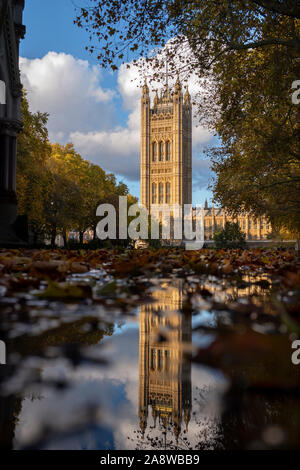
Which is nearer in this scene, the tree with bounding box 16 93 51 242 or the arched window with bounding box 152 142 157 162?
the tree with bounding box 16 93 51 242

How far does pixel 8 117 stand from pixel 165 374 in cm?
1576

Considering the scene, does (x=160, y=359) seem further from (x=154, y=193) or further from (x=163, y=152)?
(x=163, y=152)

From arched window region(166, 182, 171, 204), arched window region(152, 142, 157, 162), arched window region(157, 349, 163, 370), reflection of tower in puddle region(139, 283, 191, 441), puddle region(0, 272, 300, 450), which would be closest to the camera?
puddle region(0, 272, 300, 450)

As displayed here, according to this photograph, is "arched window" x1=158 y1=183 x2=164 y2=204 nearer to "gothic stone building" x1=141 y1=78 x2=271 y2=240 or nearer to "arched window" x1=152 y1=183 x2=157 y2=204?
"gothic stone building" x1=141 y1=78 x2=271 y2=240

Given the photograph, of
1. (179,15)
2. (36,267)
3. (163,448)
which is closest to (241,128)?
(179,15)

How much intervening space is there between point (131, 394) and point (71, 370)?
131mm

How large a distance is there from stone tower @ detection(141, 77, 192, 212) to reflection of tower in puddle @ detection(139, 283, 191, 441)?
95.8 m

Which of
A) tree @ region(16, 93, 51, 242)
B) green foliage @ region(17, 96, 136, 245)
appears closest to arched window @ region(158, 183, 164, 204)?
green foliage @ region(17, 96, 136, 245)

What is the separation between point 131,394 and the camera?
2.32 feet

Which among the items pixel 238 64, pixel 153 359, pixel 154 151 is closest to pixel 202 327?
pixel 153 359

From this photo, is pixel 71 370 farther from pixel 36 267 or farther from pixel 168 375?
pixel 36 267

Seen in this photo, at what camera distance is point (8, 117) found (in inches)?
577

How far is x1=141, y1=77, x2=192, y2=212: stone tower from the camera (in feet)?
317

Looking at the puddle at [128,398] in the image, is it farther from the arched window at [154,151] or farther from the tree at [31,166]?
the arched window at [154,151]
